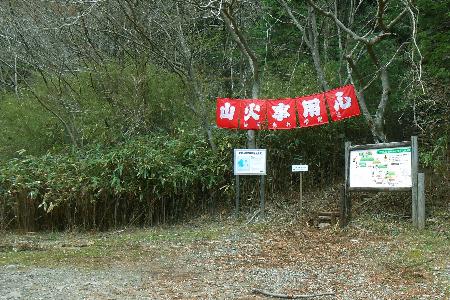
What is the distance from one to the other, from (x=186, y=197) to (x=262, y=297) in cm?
583

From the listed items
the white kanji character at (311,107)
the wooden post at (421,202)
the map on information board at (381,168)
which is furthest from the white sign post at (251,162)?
the wooden post at (421,202)

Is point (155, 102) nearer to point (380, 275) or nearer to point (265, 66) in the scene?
point (265, 66)

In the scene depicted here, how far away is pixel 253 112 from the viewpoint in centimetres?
1046

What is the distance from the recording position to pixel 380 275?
5.85 m

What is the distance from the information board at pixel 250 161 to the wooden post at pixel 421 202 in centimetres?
278

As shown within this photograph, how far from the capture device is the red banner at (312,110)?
33.1 feet

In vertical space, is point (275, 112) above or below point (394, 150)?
above

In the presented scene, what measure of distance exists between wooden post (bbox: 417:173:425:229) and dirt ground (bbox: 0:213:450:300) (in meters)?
0.16

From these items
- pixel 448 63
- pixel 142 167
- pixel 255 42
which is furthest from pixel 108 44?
pixel 448 63

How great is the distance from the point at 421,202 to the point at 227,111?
13.2ft

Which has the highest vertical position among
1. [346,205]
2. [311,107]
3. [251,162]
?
[311,107]

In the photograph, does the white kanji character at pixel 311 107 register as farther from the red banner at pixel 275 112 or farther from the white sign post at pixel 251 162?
the white sign post at pixel 251 162

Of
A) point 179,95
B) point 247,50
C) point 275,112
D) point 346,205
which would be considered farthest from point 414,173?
point 179,95

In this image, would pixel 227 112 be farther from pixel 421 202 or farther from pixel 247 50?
pixel 421 202
